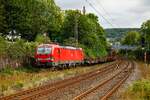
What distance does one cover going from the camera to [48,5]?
8600 cm

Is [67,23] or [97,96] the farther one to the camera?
[67,23]

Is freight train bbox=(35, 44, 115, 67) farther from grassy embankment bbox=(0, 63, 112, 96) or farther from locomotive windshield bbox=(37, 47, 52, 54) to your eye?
grassy embankment bbox=(0, 63, 112, 96)

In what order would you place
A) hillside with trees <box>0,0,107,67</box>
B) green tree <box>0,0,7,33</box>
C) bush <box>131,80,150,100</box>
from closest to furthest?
bush <box>131,80,150,100</box> → hillside with trees <box>0,0,107,67</box> → green tree <box>0,0,7,33</box>

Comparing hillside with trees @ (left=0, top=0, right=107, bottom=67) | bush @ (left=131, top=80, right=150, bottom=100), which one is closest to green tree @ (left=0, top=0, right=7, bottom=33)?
hillside with trees @ (left=0, top=0, right=107, bottom=67)

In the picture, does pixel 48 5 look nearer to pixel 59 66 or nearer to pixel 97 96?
pixel 59 66

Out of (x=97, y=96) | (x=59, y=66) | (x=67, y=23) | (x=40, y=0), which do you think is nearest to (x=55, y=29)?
(x=67, y=23)

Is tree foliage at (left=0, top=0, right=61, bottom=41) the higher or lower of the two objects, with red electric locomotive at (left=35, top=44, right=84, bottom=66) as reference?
higher

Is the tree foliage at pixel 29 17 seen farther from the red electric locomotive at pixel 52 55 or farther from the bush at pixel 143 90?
the bush at pixel 143 90

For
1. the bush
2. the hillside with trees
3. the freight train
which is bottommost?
the bush

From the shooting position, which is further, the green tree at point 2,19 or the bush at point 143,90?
the green tree at point 2,19

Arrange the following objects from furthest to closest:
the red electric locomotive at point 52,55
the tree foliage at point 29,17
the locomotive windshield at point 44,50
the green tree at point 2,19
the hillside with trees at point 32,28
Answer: the tree foliage at point 29,17
the green tree at point 2,19
the locomotive windshield at point 44,50
the red electric locomotive at point 52,55
the hillside with trees at point 32,28

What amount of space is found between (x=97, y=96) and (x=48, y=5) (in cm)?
6358

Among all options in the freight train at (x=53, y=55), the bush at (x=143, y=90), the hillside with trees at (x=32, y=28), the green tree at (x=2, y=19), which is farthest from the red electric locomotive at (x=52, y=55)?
the bush at (x=143, y=90)

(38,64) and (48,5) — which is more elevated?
(48,5)
